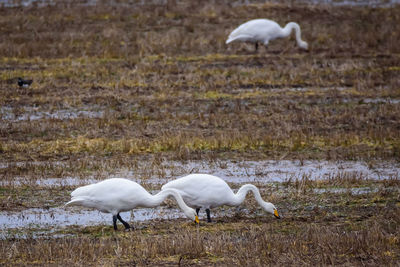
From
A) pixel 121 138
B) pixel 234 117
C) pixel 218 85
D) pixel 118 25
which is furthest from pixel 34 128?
pixel 118 25

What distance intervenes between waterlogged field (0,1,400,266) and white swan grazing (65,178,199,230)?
1.14 ft

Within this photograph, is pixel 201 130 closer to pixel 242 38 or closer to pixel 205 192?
pixel 205 192

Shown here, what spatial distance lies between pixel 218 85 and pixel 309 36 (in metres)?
9.36

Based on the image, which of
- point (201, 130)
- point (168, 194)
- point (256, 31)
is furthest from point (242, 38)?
point (168, 194)

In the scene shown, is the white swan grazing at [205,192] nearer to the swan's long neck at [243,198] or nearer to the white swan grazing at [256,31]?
the swan's long neck at [243,198]

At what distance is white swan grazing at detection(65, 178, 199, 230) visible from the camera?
10.3 m

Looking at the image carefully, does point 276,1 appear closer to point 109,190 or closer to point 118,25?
point 118,25

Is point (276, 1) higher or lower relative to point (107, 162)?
higher

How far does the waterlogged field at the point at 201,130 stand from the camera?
9250mm

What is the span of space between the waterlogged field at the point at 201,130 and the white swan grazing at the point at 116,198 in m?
0.35

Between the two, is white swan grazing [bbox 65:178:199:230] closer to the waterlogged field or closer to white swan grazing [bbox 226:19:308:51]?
the waterlogged field

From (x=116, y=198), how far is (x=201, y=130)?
7900mm

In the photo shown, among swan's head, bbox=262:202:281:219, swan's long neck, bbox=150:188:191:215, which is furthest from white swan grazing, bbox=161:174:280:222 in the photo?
swan's long neck, bbox=150:188:191:215

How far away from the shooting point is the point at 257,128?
18.2 metres
